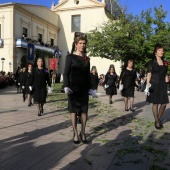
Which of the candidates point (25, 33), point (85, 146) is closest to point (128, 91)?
point (85, 146)

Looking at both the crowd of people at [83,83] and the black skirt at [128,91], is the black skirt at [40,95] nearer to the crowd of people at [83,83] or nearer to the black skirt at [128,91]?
the crowd of people at [83,83]

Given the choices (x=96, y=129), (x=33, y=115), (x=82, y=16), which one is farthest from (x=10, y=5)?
(x=96, y=129)

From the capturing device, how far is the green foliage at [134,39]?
59.1ft

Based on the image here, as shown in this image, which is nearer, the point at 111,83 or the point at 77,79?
the point at 77,79

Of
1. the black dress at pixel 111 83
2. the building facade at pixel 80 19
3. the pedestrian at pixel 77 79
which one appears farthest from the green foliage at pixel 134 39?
the building facade at pixel 80 19

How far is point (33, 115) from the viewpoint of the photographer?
7.93m

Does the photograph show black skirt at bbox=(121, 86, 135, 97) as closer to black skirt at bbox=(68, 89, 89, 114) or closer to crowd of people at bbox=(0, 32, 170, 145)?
crowd of people at bbox=(0, 32, 170, 145)

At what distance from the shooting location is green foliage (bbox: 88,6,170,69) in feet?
59.1

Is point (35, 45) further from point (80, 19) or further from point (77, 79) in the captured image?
point (77, 79)

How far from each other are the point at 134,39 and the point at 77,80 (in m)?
14.4

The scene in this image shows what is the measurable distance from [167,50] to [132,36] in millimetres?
3035

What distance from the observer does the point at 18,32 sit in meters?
31.4

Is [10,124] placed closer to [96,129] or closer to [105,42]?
[96,129]

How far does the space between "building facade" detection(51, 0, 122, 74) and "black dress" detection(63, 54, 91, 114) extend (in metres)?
34.5
